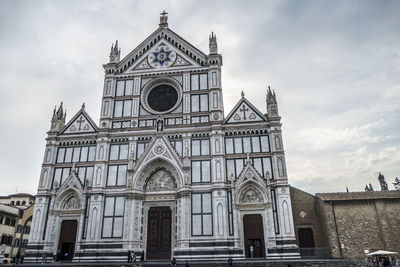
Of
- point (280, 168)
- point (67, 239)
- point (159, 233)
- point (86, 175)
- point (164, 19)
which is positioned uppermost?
point (164, 19)

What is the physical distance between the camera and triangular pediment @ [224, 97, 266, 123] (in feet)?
91.6

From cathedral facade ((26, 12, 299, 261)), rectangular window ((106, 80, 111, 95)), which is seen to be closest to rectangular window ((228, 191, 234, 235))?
cathedral facade ((26, 12, 299, 261))

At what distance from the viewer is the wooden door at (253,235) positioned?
952 inches

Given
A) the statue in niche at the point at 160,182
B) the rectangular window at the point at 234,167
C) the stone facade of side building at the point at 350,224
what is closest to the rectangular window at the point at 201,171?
the rectangular window at the point at 234,167

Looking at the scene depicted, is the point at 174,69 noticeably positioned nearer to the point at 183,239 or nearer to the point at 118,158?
the point at 118,158

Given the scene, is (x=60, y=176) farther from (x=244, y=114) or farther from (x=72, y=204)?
(x=244, y=114)

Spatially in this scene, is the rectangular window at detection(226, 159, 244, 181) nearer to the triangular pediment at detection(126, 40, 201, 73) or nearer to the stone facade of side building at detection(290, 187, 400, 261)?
the stone facade of side building at detection(290, 187, 400, 261)

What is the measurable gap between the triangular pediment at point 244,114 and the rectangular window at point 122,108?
31.5 feet

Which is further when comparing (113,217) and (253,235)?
(113,217)

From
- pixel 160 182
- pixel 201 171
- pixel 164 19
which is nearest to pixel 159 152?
pixel 160 182

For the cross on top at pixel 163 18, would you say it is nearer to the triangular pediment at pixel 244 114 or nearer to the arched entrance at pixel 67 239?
the triangular pediment at pixel 244 114

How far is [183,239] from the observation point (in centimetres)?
2458

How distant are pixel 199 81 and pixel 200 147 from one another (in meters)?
6.81

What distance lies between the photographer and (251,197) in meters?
25.8
